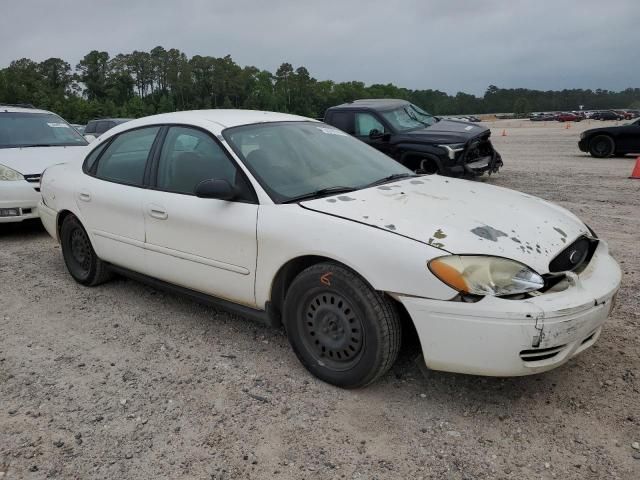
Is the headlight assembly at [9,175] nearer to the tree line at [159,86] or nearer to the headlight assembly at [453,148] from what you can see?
the headlight assembly at [453,148]

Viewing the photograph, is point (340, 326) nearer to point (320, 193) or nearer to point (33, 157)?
point (320, 193)

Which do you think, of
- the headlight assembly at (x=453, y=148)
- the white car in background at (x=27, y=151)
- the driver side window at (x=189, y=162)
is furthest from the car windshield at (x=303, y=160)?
the headlight assembly at (x=453, y=148)

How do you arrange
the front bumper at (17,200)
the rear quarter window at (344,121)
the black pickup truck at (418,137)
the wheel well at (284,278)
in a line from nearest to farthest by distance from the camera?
the wheel well at (284,278), the front bumper at (17,200), the black pickup truck at (418,137), the rear quarter window at (344,121)

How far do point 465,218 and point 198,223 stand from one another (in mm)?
1677

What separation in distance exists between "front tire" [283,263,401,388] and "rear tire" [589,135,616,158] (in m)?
14.7

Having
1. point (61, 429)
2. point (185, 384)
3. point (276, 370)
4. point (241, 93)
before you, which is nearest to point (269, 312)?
point (276, 370)

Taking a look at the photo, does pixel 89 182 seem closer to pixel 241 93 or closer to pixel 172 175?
pixel 172 175

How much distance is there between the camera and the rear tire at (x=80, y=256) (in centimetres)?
456

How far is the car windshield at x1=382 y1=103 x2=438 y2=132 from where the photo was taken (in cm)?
1004

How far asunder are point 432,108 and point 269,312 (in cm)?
16072

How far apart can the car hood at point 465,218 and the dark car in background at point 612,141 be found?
1333cm

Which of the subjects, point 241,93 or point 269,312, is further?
point 241,93

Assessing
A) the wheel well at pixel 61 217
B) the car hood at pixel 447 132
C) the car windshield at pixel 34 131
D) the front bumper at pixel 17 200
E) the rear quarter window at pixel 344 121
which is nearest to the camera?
the wheel well at pixel 61 217

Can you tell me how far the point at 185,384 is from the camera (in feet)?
10.1
